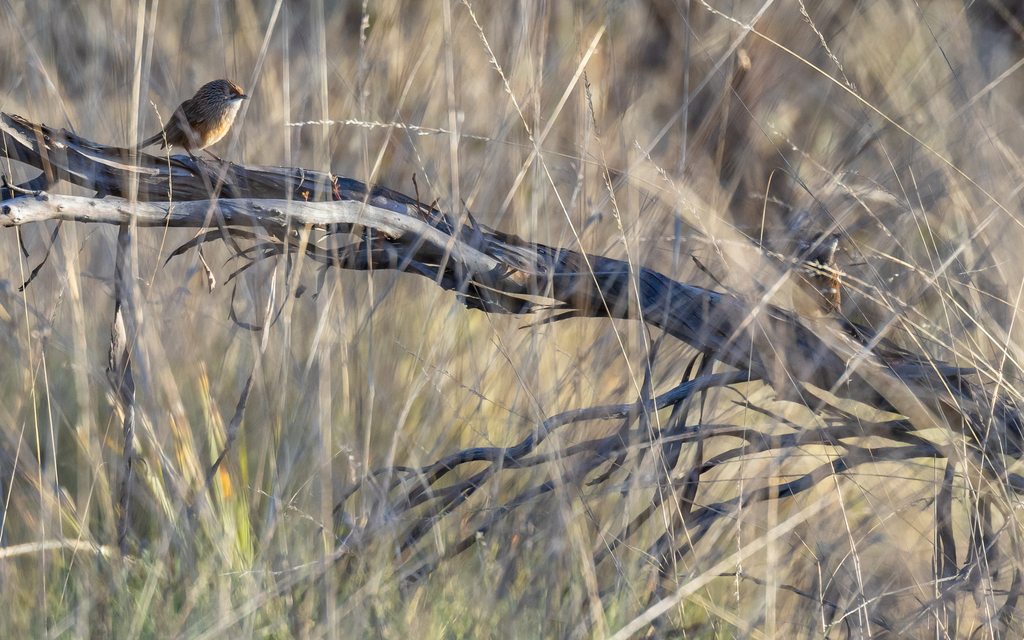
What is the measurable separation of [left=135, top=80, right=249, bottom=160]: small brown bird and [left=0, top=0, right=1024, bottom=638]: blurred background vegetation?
0.05 metres

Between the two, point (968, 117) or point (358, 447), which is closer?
point (358, 447)

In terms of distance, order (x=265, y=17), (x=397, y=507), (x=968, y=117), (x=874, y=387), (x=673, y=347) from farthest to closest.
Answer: (x=265, y=17)
(x=968, y=117)
(x=673, y=347)
(x=397, y=507)
(x=874, y=387)

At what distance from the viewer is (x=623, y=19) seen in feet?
Answer: 8.68

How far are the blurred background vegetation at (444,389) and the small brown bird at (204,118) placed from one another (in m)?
0.05

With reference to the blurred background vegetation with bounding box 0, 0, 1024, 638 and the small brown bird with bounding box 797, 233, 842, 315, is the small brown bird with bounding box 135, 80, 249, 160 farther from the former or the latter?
the small brown bird with bounding box 797, 233, 842, 315

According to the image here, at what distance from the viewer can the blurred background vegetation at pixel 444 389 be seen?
97 cm

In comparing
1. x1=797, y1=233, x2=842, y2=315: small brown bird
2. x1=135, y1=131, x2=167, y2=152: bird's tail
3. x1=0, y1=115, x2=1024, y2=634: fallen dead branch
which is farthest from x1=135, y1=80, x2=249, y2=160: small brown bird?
x1=797, y1=233, x2=842, y2=315: small brown bird

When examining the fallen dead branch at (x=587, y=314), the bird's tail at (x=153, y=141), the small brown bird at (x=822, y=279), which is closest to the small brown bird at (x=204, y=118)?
the bird's tail at (x=153, y=141)

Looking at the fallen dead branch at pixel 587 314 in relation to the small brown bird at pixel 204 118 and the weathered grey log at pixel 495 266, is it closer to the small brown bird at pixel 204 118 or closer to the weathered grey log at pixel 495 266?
the weathered grey log at pixel 495 266

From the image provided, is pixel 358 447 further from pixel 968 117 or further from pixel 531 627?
pixel 968 117

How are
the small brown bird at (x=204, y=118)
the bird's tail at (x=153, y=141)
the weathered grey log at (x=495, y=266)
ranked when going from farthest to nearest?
1. the small brown bird at (x=204, y=118)
2. the bird's tail at (x=153, y=141)
3. the weathered grey log at (x=495, y=266)

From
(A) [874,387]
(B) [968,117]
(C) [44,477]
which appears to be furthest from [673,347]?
(C) [44,477]

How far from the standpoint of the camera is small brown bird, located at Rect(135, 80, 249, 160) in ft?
4.25

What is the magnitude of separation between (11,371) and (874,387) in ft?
5.34
